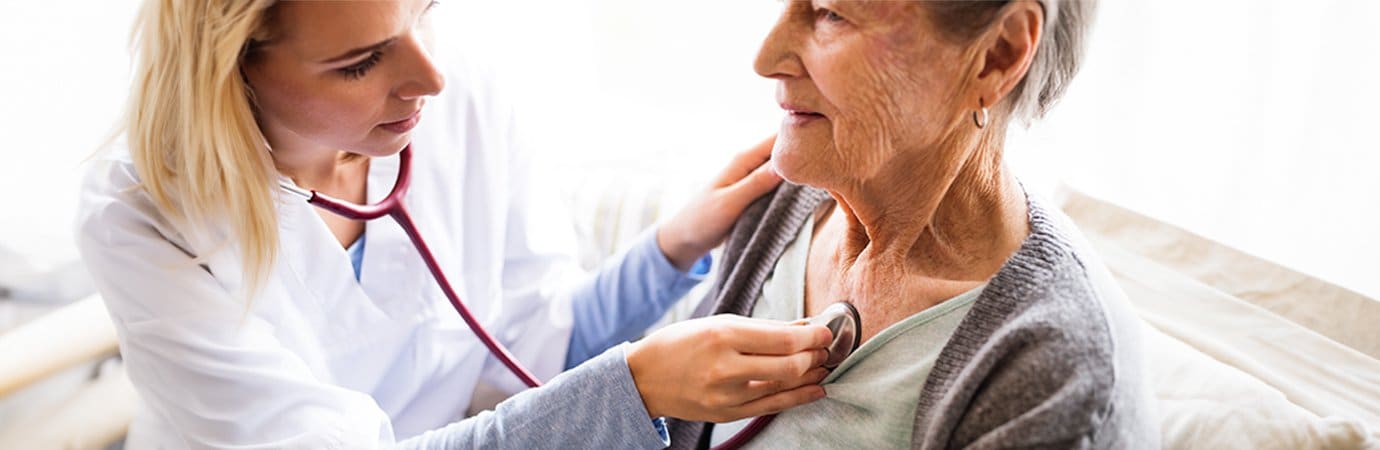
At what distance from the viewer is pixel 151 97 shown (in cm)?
102

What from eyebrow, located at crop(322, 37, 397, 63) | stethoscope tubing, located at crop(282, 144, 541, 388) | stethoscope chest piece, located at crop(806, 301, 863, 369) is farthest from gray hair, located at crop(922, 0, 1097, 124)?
stethoscope tubing, located at crop(282, 144, 541, 388)

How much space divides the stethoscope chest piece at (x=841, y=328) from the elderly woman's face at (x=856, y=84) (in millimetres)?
125

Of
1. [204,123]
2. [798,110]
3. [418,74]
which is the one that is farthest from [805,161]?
[204,123]

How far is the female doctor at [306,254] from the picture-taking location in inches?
38.4

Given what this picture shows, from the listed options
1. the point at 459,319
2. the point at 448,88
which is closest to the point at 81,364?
the point at 459,319

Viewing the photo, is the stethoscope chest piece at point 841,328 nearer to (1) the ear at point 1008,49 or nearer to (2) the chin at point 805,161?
(2) the chin at point 805,161

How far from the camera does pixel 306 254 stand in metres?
1.19

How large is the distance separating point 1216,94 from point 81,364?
155cm

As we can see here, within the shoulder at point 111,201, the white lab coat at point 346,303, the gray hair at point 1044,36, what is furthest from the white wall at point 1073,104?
the shoulder at point 111,201

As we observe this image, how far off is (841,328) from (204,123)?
2.07 ft

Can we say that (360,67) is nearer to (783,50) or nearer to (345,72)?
(345,72)

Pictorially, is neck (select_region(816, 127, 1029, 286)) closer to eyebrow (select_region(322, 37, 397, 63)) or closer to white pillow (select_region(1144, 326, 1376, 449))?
white pillow (select_region(1144, 326, 1376, 449))

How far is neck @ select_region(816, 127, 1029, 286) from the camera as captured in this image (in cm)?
100

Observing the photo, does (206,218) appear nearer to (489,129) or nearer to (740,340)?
(489,129)
